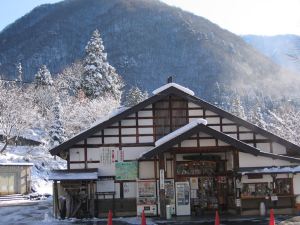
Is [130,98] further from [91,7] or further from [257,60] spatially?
[91,7]

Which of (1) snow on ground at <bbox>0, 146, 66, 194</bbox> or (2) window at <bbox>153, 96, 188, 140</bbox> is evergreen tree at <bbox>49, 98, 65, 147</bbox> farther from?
(2) window at <bbox>153, 96, 188, 140</bbox>

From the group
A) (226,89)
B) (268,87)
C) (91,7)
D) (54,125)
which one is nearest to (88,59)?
(54,125)

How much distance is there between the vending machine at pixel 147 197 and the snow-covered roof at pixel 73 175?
8.24 feet

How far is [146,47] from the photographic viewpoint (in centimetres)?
15625

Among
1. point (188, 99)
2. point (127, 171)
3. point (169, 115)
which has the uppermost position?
point (188, 99)

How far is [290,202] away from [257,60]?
13456 cm

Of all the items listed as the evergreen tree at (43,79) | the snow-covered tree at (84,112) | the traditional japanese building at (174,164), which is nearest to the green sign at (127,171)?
the traditional japanese building at (174,164)

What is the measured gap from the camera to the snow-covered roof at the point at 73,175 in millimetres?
22859

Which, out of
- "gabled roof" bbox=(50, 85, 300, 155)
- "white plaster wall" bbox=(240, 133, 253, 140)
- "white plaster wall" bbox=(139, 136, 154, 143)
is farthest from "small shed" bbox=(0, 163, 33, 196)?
"white plaster wall" bbox=(240, 133, 253, 140)

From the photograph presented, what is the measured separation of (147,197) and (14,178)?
66.6ft

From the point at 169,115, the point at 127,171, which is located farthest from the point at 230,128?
the point at 127,171

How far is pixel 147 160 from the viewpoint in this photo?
960 inches

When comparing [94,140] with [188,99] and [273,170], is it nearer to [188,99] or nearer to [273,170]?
[188,99]

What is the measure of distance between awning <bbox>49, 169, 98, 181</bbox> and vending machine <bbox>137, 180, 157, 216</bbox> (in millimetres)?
2490
